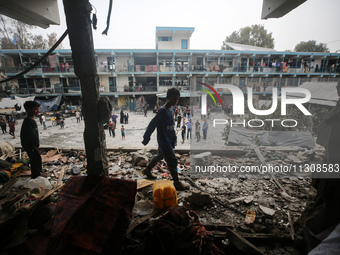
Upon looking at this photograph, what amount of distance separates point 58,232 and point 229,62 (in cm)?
2713

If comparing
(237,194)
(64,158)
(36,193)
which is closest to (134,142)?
(64,158)

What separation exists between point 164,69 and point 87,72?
22437mm

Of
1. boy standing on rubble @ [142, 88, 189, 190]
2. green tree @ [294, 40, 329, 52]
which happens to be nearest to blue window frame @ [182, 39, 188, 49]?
boy standing on rubble @ [142, 88, 189, 190]

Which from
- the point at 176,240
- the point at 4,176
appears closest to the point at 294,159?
the point at 176,240

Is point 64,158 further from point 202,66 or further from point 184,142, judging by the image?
point 202,66

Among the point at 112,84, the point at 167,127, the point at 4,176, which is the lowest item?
the point at 4,176

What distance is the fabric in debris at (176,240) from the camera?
1.70m

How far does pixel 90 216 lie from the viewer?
1.82 m

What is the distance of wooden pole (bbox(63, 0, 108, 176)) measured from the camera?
1.82 meters

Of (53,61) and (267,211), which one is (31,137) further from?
(53,61)

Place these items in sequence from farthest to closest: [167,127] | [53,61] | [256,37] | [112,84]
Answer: [256,37]
[112,84]
[53,61]
[167,127]

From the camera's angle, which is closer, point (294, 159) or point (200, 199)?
point (200, 199)

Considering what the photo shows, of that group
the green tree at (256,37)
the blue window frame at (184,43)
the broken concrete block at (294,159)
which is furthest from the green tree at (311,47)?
the broken concrete block at (294,159)

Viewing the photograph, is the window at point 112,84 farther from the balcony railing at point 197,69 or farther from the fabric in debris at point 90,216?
the fabric in debris at point 90,216
